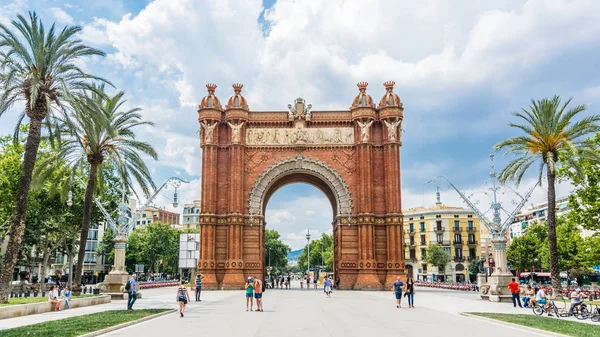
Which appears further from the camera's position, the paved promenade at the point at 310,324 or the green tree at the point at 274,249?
the green tree at the point at 274,249

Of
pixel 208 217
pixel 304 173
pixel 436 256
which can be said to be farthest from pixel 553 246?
pixel 436 256

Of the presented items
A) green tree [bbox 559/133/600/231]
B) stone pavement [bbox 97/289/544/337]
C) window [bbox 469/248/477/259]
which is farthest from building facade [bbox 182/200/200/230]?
stone pavement [bbox 97/289/544/337]

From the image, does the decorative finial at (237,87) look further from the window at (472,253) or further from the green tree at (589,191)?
the window at (472,253)

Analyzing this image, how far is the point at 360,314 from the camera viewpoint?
1928 centimetres

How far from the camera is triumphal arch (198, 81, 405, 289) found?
39.7 meters

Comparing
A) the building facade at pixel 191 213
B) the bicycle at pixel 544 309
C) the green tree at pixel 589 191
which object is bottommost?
the bicycle at pixel 544 309

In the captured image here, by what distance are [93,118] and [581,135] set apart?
26.7 m

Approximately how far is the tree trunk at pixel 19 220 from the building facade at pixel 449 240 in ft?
237

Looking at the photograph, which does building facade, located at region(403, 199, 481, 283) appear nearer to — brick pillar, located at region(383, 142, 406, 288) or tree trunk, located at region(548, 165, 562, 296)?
brick pillar, located at region(383, 142, 406, 288)

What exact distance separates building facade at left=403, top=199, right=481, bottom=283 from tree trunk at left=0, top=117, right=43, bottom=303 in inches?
2848

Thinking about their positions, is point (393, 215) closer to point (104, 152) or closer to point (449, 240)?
point (104, 152)

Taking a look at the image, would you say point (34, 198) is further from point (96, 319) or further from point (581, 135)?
point (581, 135)

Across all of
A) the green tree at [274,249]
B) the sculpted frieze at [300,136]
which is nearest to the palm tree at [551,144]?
the sculpted frieze at [300,136]

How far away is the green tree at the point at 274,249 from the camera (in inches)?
4523
